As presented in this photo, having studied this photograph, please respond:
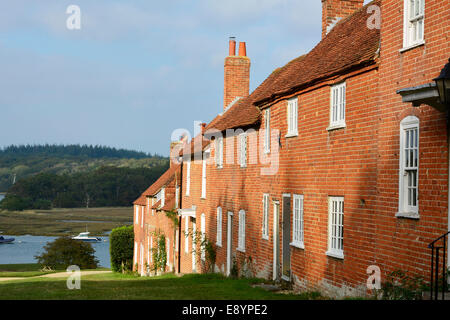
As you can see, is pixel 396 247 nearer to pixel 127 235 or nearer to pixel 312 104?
pixel 312 104

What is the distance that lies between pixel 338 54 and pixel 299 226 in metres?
5.27

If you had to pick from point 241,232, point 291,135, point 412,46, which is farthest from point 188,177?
point 412,46

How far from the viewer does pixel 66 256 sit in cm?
6669

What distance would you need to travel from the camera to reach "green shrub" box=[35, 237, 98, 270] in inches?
2596

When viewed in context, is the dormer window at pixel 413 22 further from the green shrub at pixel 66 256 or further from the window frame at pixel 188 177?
the green shrub at pixel 66 256

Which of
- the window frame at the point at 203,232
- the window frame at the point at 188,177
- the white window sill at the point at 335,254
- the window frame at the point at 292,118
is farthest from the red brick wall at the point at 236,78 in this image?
the white window sill at the point at 335,254

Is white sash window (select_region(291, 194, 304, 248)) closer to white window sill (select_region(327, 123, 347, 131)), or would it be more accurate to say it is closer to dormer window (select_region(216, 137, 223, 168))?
white window sill (select_region(327, 123, 347, 131))

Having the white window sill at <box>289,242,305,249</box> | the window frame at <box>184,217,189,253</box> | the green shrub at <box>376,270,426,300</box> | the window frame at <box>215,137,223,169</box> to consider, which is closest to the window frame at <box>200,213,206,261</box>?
the window frame at <box>184,217,189,253</box>

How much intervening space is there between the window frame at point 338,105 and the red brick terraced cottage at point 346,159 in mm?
39

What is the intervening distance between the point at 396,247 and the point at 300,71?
9.05 meters

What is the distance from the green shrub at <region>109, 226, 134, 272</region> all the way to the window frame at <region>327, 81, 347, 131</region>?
40.4 m

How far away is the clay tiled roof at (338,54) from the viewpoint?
47.3 ft

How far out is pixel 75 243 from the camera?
6725cm
